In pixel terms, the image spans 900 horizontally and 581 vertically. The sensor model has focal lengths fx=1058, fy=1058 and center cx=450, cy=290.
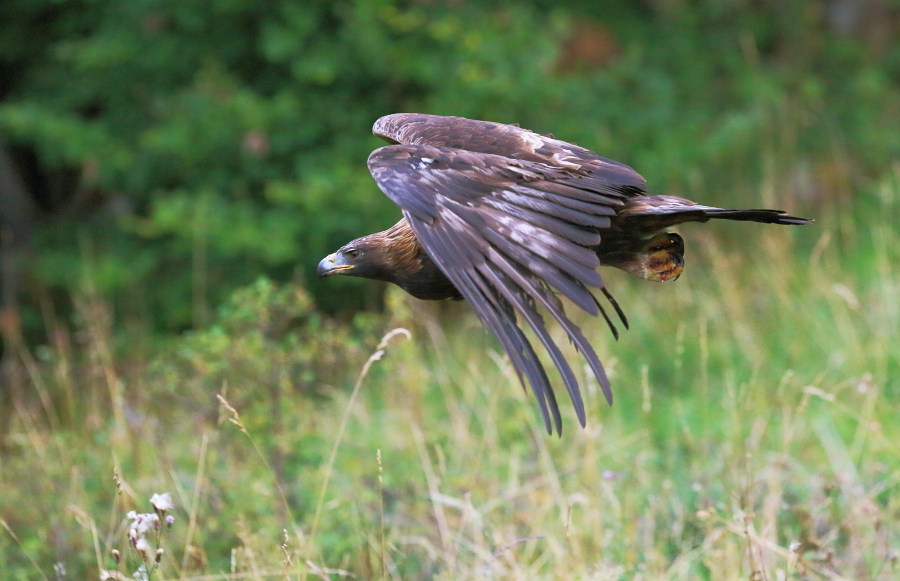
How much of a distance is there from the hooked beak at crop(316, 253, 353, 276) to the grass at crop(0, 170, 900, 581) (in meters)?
0.54

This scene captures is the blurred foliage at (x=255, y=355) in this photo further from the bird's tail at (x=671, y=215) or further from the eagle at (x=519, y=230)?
the bird's tail at (x=671, y=215)

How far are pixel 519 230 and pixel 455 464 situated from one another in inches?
76.6

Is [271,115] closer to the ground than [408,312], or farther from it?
farther from it

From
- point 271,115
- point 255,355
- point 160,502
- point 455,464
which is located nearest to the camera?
point 160,502

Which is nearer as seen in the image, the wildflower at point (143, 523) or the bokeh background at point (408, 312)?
Result: the wildflower at point (143, 523)

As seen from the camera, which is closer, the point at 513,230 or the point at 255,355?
the point at 513,230

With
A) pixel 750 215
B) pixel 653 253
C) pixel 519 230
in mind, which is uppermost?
Answer: pixel 750 215

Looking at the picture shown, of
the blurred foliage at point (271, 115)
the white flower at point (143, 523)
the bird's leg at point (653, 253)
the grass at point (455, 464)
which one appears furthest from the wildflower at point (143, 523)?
the blurred foliage at point (271, 115)

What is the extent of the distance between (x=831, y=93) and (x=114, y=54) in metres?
6.24

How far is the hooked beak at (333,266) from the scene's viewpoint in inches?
132

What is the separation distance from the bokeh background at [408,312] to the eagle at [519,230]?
442 mm

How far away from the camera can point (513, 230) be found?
9.06ft

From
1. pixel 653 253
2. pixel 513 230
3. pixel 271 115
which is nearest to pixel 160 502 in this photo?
pixel 513 230

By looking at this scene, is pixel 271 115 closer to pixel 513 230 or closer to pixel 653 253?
pixel 653 253
